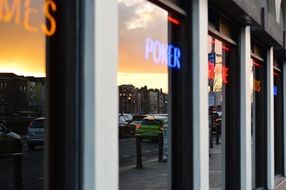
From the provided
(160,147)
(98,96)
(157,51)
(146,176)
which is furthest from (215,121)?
(98,96)

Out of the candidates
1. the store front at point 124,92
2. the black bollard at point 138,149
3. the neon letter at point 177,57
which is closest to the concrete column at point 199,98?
the store front at point 124,92

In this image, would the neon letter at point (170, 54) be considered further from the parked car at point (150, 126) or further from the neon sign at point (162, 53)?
the parked car at point (150, 126)

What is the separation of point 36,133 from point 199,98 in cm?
322

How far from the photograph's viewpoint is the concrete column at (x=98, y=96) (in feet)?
12.6

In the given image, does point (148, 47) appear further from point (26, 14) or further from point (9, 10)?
point (9, 10)

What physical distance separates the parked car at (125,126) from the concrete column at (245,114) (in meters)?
3.46

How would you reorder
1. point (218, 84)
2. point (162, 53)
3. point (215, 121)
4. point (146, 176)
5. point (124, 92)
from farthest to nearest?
point (215, 121)
point (218, 84)
point (146, 176)
point (162, 53)
point (124, 92)

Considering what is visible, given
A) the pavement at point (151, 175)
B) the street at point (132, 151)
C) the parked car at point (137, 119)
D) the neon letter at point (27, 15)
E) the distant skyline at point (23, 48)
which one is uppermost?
the neon letter at point (27, 15)

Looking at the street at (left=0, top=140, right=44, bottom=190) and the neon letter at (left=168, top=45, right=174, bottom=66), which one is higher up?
the neon letter at (left=168, top=45, right=174, bottom=66)

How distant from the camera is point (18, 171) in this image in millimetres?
3635

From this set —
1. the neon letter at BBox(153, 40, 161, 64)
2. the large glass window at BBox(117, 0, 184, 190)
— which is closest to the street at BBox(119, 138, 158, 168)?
the large glass window at BBox(117, 0, 184, 190)

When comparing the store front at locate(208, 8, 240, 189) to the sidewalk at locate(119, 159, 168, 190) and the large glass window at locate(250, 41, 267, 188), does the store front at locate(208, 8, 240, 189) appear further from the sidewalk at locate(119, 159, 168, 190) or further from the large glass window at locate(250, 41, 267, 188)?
the large glass window at locate(250, 41, 267, 188)

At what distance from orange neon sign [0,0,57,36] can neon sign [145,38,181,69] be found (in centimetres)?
198

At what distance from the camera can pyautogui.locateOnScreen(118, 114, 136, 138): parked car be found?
5251 mm
